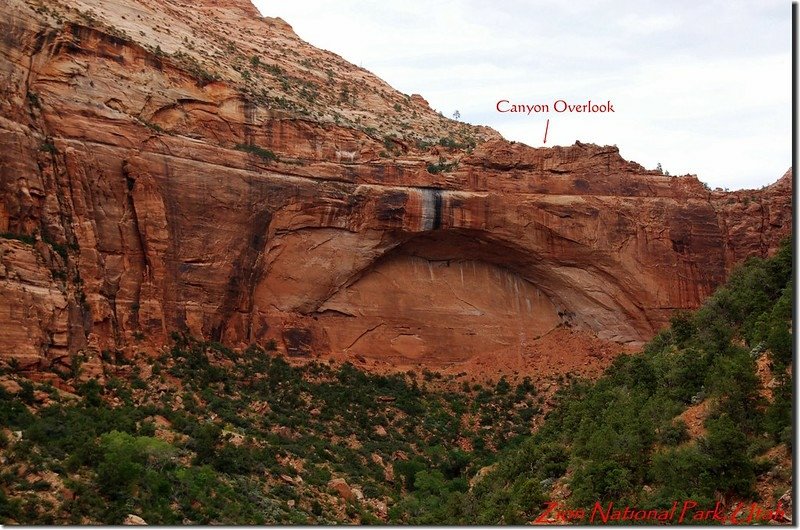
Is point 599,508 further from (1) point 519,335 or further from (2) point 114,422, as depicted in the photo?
(1) point 519,335

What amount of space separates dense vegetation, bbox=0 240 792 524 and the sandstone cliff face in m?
2.78

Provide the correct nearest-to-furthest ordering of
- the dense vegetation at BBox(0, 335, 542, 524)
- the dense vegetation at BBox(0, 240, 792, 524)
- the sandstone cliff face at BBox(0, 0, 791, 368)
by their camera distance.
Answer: the dense vegetation at BBox(0, 240, 792, 524)
the dense vegetation at BBox(0, 335, 542, 524)
the sandstone cliff face at BBox(0, 0, 791, 368)

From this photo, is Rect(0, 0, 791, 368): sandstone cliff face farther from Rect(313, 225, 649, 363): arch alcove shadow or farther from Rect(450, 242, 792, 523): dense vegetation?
Rect(450, 242, 792, 523): dense vegetation

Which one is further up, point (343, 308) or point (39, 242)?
point (39, 242)

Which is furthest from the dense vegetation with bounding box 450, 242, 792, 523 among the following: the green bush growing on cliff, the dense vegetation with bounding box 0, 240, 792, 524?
the green bush growing on cliff

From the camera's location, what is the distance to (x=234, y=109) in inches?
1982

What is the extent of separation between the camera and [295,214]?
164 ft

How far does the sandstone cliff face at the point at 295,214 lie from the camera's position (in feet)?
139

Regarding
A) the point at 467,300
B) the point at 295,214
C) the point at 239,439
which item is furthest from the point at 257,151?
the point at 239,439

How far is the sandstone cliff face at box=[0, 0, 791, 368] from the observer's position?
139ft

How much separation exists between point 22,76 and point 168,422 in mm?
16002

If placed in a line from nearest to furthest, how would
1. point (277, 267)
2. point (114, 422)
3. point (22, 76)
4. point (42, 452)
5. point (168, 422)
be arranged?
point (42, 452), point (114, 422), point (168, 422), point (22, 76), point (277, 267)

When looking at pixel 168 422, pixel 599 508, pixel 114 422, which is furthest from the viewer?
pixel 168 422

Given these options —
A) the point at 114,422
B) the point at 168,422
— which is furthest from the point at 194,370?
the point at 114,422
